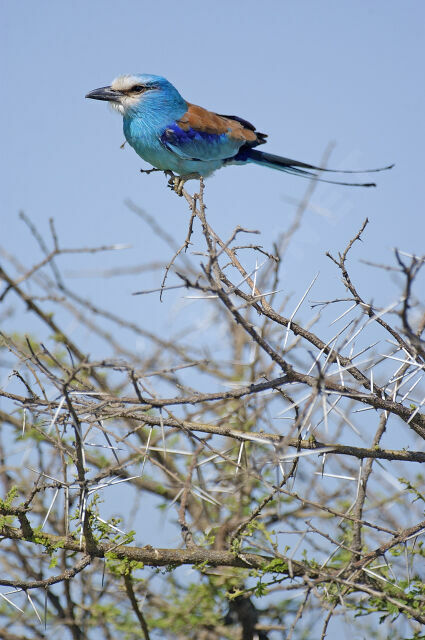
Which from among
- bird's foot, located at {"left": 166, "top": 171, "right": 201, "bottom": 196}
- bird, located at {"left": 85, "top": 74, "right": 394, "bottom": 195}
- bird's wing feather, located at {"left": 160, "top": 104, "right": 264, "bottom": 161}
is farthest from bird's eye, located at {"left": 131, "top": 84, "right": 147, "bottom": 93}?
bird's foot, located at {"left": 166, "top": 171, "right": 201, "bottom": 196}

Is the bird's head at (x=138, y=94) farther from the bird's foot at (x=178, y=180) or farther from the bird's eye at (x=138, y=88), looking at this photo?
the bird's foot at (x=178, y=180)

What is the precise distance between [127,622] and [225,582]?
429mm

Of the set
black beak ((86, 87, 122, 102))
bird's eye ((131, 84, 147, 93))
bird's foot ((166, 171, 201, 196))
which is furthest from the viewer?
bird's eye ((131, 84, 147, 93))

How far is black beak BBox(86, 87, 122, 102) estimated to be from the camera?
390cm

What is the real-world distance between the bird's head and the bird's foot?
413mm

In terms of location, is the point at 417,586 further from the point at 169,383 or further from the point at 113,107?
the point at 113,107

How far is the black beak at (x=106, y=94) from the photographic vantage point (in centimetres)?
390

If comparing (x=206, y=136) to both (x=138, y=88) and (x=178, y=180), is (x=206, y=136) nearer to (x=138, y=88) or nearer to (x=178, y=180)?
(x=178, y=180)

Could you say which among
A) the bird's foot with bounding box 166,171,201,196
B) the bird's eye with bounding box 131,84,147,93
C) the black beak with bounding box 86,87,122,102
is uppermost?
the bird's eye with bounding box 131,84,147,93

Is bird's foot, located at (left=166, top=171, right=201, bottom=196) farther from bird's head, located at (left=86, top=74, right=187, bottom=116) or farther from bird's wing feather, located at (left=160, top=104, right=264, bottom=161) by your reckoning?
bird's head, located at (left=86, top=74, right=187, bottom=116)

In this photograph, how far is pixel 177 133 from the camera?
384 centimetres

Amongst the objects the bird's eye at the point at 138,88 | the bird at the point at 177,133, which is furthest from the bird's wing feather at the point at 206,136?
the bird's eye at the point at 138,88

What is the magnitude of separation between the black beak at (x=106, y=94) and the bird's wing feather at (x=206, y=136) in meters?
0.36

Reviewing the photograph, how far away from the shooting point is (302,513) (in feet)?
11.0
